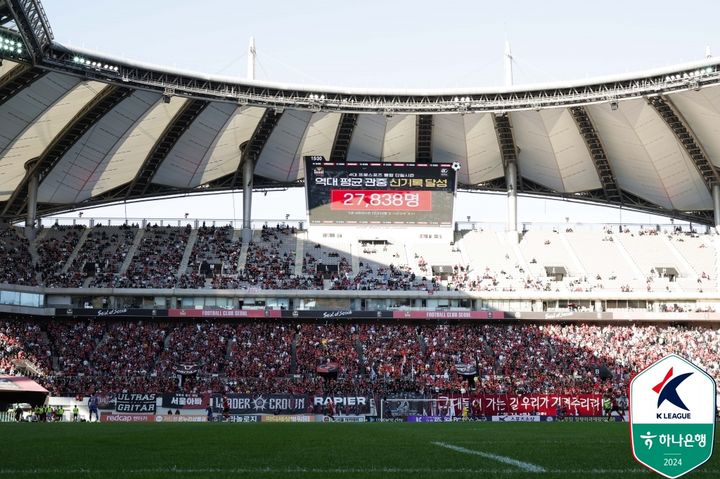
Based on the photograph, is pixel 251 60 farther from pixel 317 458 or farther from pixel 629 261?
pixel 317 458

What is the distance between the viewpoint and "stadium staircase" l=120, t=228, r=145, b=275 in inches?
2621

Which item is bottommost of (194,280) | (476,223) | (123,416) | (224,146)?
(123,416)

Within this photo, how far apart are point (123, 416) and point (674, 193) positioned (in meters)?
47.2

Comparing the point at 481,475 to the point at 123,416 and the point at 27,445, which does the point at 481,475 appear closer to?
the point at 27,445

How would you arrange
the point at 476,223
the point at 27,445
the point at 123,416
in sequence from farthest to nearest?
the point at 476,223 → the point at 123,416 → the point at 27,445

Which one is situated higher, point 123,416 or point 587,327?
point 587,327

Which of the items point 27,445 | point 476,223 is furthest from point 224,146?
point 27,445

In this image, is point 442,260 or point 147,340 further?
point 442,260

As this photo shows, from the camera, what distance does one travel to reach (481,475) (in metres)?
11.1

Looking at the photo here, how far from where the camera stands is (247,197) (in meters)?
70.6

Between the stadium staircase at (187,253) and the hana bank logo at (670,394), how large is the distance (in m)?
61.6

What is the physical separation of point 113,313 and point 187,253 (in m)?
9.55

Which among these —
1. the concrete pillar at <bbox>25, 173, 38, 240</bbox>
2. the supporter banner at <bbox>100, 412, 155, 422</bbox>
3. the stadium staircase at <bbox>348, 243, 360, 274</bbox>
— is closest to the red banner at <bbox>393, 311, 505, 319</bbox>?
the stadium staircase at <bbox>348, 243, 360, 274</bbox>

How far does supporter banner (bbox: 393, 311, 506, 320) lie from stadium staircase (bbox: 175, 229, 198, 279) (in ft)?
55.0
